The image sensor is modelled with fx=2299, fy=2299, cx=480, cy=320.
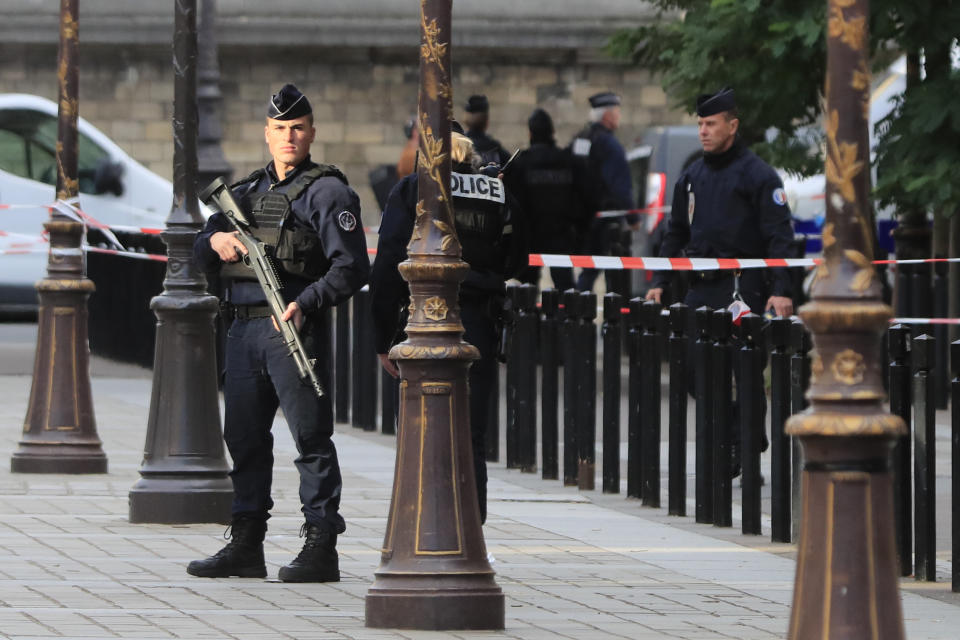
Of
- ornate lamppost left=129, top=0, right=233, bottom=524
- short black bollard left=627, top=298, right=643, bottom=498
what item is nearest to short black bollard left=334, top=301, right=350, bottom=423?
short black bollard left=627, top=298, right=643, bottom=498

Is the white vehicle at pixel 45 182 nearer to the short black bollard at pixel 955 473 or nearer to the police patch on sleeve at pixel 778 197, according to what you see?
the police patch on sleeve at pixel 778 197

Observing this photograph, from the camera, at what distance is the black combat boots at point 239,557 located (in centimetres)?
844

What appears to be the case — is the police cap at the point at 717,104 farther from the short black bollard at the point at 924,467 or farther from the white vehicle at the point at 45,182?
the white vehicle at the point at 45,182

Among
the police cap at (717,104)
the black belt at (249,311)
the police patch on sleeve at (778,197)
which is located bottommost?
the black belt at (249,311)

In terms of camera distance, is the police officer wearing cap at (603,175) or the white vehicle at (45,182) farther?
the white vehicle at (45,182)

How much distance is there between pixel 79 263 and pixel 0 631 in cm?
483

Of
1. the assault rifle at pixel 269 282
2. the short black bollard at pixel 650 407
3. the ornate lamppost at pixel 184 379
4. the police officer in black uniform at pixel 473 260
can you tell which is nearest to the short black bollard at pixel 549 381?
the short black bollard at pixel 650 407

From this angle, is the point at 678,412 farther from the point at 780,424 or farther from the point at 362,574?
the point at 362,574

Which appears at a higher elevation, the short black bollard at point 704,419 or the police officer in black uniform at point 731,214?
the police officer in black uniform at point 731,214

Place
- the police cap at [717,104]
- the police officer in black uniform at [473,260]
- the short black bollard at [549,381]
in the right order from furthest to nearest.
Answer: the short black bollard at [549,381] < the police cap at [717,104] < the police officer in black uniform at [473,260]

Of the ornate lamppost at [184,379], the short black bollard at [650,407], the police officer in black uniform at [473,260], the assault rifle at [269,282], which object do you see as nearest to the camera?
the assault rifle at [269,282]

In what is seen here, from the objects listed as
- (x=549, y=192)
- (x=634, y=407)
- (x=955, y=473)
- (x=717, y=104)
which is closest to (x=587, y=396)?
(x=634, y=407)

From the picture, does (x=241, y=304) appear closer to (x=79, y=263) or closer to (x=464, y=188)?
(x=464, y=188)

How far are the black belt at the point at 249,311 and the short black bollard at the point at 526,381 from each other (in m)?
3.92
